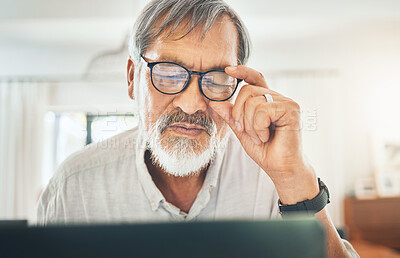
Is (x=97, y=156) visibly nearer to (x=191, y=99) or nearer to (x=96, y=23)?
(x=191, y=99)

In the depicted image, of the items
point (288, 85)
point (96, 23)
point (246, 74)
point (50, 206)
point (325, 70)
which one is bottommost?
point (50, 206)

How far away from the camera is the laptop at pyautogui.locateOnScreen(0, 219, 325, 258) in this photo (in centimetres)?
21

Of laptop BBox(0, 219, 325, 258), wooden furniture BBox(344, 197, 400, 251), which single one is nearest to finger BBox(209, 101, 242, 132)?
laptop BBox(0, 219, 325, 258)

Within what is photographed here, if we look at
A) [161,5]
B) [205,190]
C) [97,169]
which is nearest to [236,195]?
[205,190]

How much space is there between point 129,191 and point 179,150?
0.16 metres

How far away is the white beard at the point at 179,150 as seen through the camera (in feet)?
1.77

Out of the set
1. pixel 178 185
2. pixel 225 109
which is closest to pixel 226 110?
pixel 225 109

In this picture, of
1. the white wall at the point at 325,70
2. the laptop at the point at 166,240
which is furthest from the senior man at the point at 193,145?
the white wall at the point at 325,70

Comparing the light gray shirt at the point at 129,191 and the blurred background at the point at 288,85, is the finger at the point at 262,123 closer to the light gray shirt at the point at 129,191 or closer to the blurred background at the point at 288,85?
the light gray shirt at the point at 129,191

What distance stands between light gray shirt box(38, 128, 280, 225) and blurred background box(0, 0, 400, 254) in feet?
5.99

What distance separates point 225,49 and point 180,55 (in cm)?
7

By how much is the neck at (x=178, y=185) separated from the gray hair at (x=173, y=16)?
0.23 metres

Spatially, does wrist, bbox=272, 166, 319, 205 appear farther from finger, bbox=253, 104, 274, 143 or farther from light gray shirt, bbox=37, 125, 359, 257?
light gray shirt, bbox=37, 125, 359, 257

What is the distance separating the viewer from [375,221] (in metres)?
2.60
